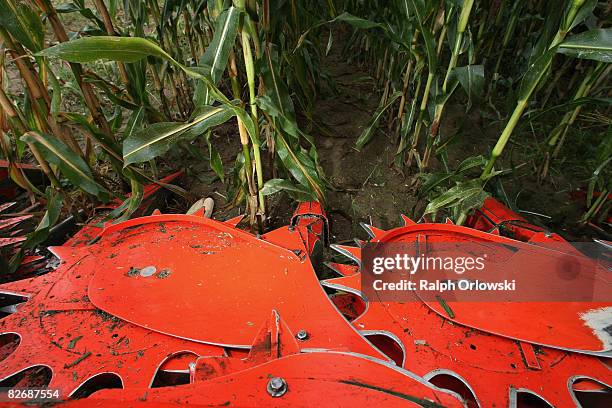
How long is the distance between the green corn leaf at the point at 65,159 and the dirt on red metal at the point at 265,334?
0.19 meters

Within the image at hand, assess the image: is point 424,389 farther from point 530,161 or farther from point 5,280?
point 530,161

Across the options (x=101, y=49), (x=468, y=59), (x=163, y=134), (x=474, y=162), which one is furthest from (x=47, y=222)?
(x=468, y=59)

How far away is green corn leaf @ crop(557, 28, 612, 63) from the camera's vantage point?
72cm

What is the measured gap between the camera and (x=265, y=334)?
643 millimetres

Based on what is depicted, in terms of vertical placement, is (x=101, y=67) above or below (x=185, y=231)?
above

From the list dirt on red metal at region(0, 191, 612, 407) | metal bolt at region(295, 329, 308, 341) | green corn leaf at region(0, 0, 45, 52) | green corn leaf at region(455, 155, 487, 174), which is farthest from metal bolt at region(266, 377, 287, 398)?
green corn leaf at region(0, 0, 45, 52)

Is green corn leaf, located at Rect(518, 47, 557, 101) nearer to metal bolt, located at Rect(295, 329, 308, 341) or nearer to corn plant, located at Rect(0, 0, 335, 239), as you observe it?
corn plant, located at Rect(0, 0, 335, 239)

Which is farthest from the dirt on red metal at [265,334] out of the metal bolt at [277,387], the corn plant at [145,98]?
the corn plant at [145,98]

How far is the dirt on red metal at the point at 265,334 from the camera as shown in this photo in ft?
1.71

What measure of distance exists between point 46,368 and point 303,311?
0.58 metres

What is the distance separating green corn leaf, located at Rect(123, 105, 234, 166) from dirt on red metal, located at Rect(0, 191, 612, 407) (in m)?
0.26

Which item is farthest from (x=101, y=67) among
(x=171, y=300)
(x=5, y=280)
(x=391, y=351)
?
(x=391, y=351)

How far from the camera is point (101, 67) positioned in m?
2.30

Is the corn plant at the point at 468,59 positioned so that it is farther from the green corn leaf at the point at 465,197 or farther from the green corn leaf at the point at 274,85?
the green corn leaf at the point at 274,85
